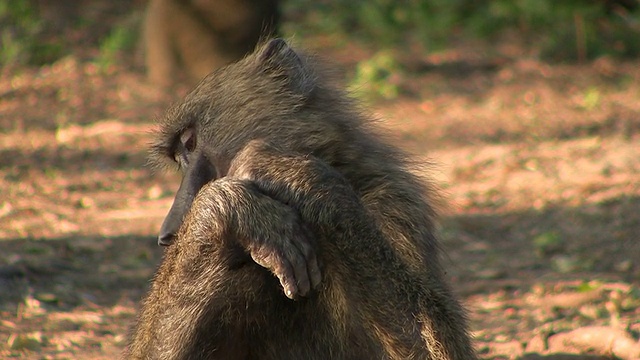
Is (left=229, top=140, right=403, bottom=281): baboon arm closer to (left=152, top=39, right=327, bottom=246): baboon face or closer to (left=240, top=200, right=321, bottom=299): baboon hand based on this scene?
(left=240, top=200, right=321, bottom=299): baboon hand

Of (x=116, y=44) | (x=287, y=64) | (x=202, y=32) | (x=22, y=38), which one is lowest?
(x=116, y=44)

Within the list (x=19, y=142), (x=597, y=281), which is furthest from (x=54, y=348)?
(x=19, y=142)

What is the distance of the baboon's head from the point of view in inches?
129

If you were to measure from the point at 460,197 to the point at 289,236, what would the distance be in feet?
14.7

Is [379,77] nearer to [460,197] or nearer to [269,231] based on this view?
[460,197]

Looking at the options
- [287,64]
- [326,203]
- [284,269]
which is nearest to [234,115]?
[287,64]

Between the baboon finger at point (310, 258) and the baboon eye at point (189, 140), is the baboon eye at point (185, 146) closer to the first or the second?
the baboon eye at point (189, 140)

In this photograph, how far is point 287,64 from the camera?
11.7ft

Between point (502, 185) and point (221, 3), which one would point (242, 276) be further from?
point (221, 3)

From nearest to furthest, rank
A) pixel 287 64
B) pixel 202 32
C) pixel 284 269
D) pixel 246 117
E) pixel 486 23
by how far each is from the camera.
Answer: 1. pixel 284 269
2. pixel 246 117
3. pixel 287 64
4. pixel 202 32
5. pixel 486 23

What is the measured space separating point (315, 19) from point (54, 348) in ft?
27.1

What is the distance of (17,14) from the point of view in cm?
1146

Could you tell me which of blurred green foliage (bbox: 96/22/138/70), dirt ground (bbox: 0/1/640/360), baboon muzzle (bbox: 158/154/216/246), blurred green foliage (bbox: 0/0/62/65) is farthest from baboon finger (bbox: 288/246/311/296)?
blurred green foliage (bbox: 0/0/62/65)

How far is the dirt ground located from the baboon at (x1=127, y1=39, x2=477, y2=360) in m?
0.55
